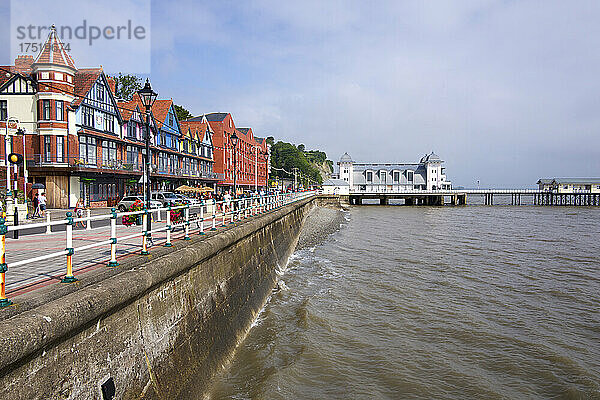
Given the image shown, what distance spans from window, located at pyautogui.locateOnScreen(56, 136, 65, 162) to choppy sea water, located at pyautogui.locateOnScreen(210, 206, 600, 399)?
21.1 meters

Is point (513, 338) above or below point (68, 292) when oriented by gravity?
below

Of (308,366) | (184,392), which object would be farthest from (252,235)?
(184,392)

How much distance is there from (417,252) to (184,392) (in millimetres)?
19962

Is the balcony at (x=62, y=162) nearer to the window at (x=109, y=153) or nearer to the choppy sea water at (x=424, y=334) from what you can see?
the window at (x=109, y=153)

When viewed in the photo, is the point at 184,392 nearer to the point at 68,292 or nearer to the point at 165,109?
the point at 68,292

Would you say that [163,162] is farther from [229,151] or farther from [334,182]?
[334,182]

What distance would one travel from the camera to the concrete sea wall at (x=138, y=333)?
4086 millimetres

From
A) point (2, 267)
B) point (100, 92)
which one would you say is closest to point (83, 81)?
point (100, 92)

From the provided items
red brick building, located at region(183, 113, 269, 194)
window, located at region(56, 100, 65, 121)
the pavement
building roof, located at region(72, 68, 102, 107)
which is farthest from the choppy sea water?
red brick building, located at region(183, 113, 269, 194)

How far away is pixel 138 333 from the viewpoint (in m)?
5.96

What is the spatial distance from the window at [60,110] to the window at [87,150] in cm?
222

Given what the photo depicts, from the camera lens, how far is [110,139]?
1422 inches

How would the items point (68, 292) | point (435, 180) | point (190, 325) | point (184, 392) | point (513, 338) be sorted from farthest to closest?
1. point (435, 180)
2. point (513, 338)
3. point (190, 325)
4. point (184, 392)
5. point (68, 292)

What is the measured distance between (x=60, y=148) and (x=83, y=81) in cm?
677
